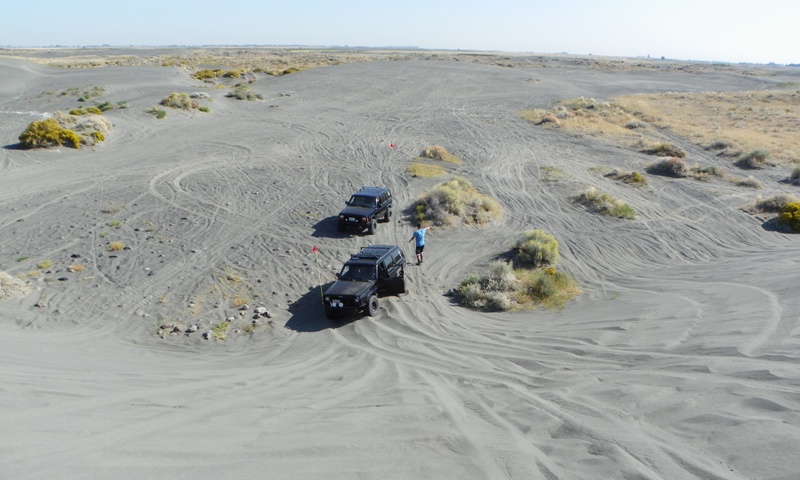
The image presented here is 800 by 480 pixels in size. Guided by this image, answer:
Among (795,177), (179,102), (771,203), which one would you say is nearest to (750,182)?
(795,177)

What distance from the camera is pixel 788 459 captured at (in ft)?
19.7

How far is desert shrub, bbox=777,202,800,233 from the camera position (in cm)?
Result: 2089

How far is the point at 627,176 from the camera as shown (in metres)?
28.7

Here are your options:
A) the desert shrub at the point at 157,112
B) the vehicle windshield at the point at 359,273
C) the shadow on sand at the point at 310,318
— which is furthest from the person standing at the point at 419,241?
the desert shrub at the point at 157,112

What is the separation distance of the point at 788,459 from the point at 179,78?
73.0 m

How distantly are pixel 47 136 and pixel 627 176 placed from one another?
110 ft

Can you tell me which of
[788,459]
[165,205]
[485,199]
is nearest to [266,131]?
[165,205]

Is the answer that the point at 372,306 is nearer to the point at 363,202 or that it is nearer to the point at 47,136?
the point at 363,202

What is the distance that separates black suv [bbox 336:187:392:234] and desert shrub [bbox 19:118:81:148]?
21019 mm

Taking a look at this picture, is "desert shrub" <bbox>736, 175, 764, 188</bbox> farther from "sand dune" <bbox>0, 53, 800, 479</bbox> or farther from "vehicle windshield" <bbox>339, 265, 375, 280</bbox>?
"vehicle windshield" <bbox>339, 265, 375, 280</bbox>

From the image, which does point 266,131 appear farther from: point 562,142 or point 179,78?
point 179,78

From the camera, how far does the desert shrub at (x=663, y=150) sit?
111ft

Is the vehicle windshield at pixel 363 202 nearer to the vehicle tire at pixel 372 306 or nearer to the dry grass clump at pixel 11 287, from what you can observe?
the vehicle tire at pixel 372 306

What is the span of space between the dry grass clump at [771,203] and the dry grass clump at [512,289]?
40.9 feet
